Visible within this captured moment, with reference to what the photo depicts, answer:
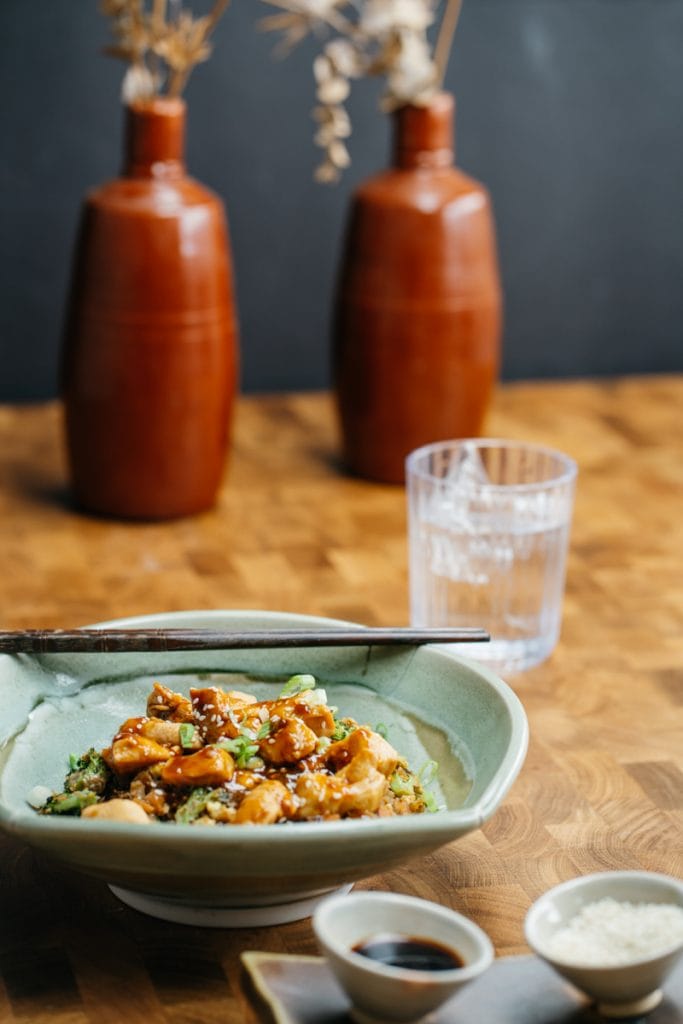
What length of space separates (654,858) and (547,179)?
5.71ft

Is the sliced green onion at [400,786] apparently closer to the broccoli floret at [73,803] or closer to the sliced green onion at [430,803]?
the sliced green onion at [430,803]

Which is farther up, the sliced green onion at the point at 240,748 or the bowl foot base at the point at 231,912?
the sliced green onion at the point at 240,748

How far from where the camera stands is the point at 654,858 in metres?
1.03

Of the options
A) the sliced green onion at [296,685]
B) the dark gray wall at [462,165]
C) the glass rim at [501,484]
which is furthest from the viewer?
the dark gray wall at [462,165]

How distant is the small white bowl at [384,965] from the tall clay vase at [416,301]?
3.86 feet

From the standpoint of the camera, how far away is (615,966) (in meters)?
0.76

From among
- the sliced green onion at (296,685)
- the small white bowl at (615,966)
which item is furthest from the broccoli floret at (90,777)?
the small white bowl at (615,966)

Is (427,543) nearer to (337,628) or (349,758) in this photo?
(337,628)

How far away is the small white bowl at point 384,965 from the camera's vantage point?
723 millimetres

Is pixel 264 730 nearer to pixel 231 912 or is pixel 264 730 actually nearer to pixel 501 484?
pixel 231 912

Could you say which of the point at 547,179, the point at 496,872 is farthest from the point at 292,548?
the point at 547,179

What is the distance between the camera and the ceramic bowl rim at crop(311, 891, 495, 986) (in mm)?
720

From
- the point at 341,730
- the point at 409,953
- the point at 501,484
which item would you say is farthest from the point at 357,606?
the point at 409,953

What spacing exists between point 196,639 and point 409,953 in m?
0.35
